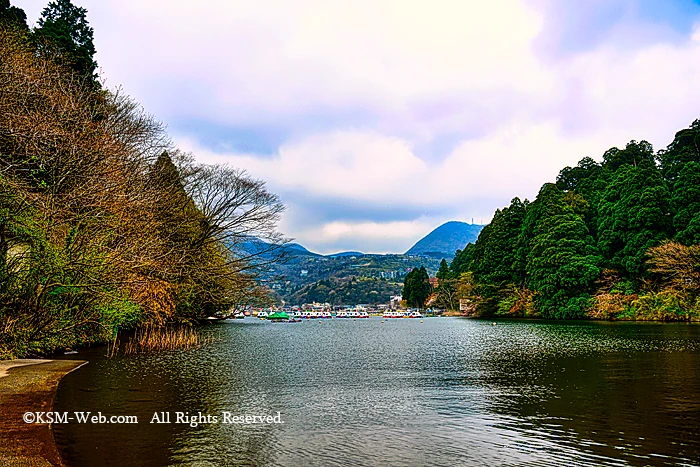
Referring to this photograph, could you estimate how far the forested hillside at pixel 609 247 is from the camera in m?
45.7

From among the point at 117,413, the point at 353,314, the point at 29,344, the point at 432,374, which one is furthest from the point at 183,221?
the point at 353,314

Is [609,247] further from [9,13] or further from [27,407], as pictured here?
[27,407]

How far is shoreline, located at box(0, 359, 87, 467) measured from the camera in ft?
25.1

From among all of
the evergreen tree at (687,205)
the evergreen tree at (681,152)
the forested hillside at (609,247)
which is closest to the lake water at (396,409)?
the forested hillside at (609,247)

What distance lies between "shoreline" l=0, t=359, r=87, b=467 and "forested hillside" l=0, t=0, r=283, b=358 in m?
2.42

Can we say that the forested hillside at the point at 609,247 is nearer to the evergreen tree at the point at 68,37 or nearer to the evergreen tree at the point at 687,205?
the evergreen tree at the point at 687,205

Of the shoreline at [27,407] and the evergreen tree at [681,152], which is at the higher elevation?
the evergreen tree at [681,152]

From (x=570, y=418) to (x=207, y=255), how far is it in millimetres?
27001

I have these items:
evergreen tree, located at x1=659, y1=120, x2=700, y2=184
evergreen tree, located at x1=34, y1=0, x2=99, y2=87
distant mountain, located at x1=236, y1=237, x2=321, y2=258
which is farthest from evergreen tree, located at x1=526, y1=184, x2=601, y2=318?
evergreen tree, located at x1=34, y1=0, x2=99, y2=87

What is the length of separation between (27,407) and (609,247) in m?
53.5

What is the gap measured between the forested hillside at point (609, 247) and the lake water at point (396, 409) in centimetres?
2629

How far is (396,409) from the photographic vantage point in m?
12.5

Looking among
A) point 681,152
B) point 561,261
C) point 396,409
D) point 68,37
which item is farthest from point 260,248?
point 681,152

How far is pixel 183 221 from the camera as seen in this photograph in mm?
30750
